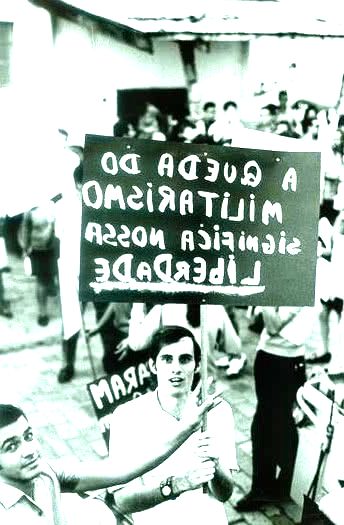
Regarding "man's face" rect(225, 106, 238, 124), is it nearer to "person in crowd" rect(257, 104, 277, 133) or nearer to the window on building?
"person in crowd" rect(257, 104, 277, 133)

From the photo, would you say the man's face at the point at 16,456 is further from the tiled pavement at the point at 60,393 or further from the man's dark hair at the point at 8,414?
the tiled pavement at the point at 60,393

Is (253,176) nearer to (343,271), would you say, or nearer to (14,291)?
(343,271)

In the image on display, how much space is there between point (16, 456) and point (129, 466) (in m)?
0.49

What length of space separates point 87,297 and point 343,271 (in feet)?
7.11

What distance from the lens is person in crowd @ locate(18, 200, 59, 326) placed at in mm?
5855

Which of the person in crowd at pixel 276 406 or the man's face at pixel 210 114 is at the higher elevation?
the man's face at pixel 210 114

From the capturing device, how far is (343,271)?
13.9 feet

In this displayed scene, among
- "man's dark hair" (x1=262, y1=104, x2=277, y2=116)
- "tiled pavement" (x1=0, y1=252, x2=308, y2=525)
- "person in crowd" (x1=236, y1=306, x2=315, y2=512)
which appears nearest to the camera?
"person in crowd" (x1=236, y1=306, x2=315, y2=512)

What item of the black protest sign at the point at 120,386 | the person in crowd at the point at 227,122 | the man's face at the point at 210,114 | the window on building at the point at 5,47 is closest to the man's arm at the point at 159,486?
the black protest sign at the point at 120,386

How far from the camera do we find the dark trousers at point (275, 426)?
3857mm

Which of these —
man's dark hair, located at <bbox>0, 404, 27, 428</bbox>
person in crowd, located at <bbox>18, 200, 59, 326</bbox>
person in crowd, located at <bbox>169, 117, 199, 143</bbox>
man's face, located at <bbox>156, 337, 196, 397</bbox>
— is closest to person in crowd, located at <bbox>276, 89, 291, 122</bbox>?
person in crowd, located at <bbox>169, 117, 199, 143</bbox>

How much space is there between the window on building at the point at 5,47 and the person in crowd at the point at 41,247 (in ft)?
7.46

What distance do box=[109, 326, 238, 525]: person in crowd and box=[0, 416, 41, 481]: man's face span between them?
0.47m

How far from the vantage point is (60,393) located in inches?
209
